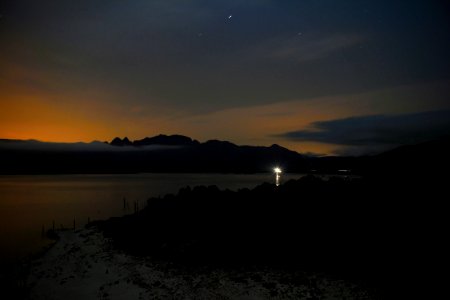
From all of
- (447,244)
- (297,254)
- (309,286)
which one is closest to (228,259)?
(297,254)

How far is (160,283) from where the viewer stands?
22.8m

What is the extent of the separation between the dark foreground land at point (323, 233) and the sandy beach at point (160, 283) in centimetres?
165

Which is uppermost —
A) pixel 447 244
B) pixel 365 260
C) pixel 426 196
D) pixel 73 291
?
pixel 426 196

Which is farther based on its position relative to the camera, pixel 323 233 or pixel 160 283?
pixel 323 233

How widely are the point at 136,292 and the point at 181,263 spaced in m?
5.63

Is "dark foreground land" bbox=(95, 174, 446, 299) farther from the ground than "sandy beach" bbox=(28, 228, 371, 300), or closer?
farther from the ground

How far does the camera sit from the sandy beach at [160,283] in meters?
20.3

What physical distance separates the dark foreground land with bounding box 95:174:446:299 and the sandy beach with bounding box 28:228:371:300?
1.65 metres

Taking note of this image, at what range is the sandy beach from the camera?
2030 centimetres

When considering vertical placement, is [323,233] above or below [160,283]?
above

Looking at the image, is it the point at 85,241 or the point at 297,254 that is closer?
the point at 297,254

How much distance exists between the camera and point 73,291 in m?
22.8

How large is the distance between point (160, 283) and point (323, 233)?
44.7 feet

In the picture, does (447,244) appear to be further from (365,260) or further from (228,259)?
(228,259)
